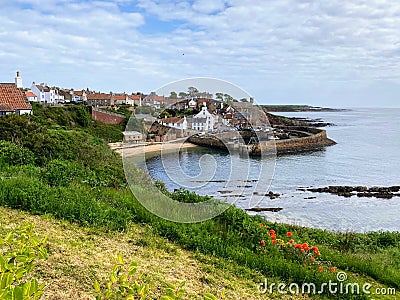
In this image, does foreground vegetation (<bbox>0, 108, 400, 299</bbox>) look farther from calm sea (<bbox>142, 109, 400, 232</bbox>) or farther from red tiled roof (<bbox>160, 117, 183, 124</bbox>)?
calm sea (<bbox>142, 109, 400, 232</bbox>)

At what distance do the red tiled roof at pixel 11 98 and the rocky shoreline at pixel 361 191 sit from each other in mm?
18634

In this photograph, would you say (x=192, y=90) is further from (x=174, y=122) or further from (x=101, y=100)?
(x=101, y=100)

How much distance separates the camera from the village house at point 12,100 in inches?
847

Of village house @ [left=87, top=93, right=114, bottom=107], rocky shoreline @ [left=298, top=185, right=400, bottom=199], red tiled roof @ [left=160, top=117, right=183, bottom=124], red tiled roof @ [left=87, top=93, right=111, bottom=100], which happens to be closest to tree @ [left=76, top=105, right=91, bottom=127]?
village house @ [left=87, top=93, right=114, bottom=107]

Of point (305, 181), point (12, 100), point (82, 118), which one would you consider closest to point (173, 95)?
point (12, 100)

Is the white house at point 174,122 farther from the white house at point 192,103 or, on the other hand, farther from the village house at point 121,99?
the village house at point 121,99

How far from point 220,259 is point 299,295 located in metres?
1.05

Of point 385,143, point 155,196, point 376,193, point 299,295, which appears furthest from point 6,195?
point 385,143

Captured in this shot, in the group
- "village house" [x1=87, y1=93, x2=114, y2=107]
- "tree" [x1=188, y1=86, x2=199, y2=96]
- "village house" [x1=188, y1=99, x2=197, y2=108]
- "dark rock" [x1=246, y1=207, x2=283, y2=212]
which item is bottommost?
"dark rock" [x1=246, y1=207, x2=283, y2=212]

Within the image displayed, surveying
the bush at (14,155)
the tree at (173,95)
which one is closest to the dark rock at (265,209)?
the bush at (14,155)

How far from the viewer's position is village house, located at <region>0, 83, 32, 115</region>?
70.6ft

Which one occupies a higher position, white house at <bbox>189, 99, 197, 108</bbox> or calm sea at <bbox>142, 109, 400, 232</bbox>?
white house at <bbox>189, 99, 197, 108</bbox>

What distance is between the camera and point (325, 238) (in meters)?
8.33

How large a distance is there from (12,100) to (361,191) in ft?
74.2
